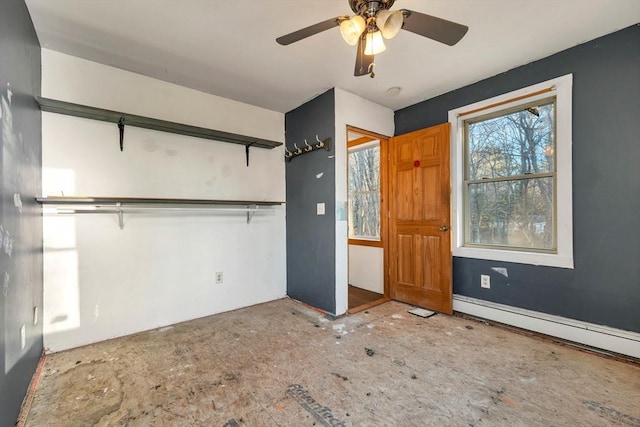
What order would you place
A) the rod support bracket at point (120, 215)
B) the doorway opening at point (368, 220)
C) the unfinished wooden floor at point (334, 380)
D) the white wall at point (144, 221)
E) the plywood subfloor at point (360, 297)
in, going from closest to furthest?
the unfinished wooden floor at point (334, 380) → the white wall at point (144, 221) → the rod support bracket at point (120, 215) → the plywood subfloor at point (360, 297) → the doorway opening at point (368, 220)

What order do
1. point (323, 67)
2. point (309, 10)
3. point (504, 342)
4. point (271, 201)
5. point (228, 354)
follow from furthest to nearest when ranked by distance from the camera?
point (271, 201) < point (323, 67) < point (504, 342) < point (228, 354) < point (309, 10)

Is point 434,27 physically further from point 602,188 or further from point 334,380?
point 334,380

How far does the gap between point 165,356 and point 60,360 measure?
771 millimetres

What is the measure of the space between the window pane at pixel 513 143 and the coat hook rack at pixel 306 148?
5.20 ft

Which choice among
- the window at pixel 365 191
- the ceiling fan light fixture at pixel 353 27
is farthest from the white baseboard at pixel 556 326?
the ceiling fan light fixture at pixel 353 27

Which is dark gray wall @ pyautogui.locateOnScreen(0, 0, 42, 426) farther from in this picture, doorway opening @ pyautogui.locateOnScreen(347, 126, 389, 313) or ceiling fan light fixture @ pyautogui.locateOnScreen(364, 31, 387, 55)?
doorway opening @ pyautogui.locateOnScreen(347, 126, 389, 313)

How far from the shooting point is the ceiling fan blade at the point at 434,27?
4.50 feet

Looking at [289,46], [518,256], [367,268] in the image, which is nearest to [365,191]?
[367,268]

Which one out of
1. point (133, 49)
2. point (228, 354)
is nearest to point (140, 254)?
point (228, 354)

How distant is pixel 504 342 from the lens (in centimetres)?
235

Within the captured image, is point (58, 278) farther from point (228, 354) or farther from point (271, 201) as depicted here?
point (271, 201)

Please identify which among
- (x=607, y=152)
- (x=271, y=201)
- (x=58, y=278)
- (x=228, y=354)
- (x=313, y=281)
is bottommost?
(x=228, y=354)

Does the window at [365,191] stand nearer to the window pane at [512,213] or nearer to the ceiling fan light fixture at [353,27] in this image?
the window pane at [512,213]

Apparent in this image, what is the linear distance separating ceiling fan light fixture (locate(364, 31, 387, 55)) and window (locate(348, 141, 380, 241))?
2.42 m
